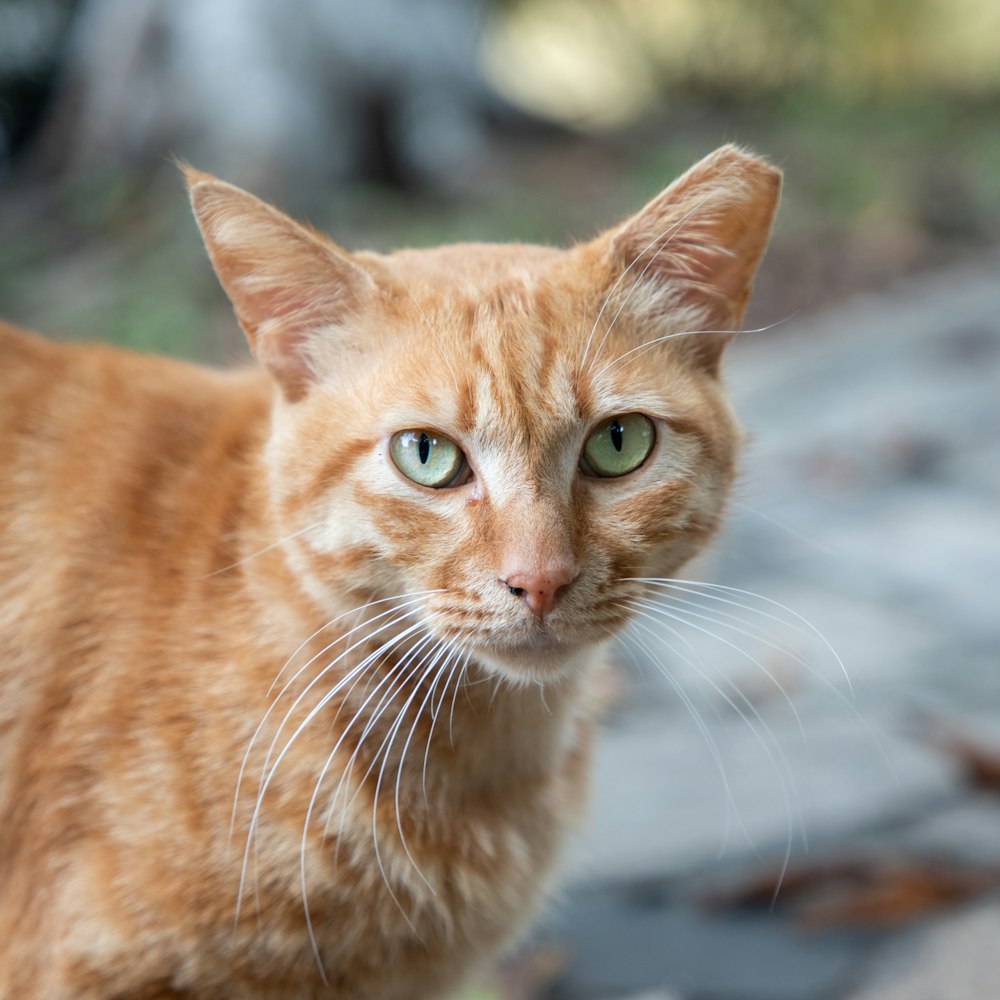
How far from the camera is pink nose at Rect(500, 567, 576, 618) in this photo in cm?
146

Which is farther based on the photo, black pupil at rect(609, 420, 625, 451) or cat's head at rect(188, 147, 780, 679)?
black pupil at rect(609, 420, 625, 451)

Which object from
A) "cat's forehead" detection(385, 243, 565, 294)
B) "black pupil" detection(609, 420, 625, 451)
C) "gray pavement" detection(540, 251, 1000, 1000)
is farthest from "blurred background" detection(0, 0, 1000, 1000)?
"cat's forehead" detection(385, 243, 565, 294)

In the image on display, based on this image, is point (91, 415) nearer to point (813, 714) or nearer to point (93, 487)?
point (93, 487)

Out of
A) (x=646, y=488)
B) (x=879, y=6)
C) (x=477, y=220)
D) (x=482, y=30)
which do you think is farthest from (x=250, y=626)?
(x=879, y=6)

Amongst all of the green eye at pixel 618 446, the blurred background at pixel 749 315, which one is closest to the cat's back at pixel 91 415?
the blurred background at pixel 749 315

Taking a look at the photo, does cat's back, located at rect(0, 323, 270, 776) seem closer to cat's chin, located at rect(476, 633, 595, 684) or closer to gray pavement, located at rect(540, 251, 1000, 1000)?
cat's chin, located at rect(476, 633, 595, 684)

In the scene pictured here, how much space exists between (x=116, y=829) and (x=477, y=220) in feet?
16.7

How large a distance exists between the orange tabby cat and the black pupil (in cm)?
2

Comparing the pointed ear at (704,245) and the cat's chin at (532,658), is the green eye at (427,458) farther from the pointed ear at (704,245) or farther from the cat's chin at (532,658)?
the pointed ear at (704,245)

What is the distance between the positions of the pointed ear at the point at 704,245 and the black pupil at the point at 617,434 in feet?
0.70

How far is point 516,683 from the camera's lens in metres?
1.72

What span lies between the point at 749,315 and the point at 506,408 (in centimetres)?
507

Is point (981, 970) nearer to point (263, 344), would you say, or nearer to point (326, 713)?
point (326, 713)

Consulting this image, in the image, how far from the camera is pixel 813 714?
318 centimetres
